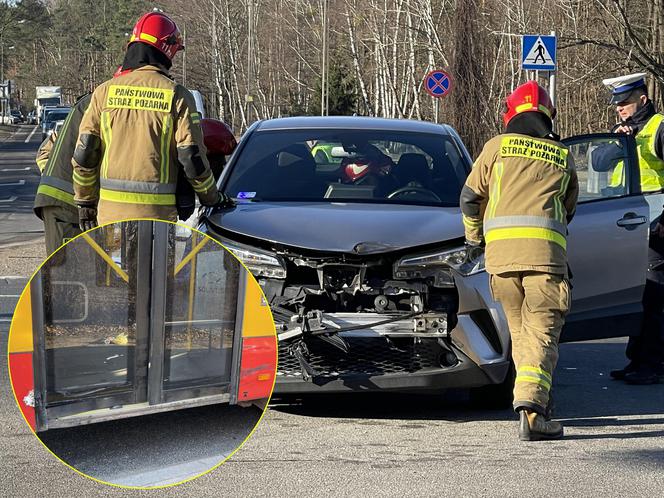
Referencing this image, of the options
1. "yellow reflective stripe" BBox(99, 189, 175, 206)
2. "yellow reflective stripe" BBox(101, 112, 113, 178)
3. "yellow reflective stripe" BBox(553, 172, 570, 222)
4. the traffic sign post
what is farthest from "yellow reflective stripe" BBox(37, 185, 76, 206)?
the traffic sign post

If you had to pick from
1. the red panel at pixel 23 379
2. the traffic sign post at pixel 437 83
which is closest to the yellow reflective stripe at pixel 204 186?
the red panel at pixel 23 379

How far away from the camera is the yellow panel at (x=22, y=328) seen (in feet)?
8.91

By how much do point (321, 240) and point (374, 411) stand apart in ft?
3.94

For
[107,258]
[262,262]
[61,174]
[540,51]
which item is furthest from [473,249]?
[540,51]

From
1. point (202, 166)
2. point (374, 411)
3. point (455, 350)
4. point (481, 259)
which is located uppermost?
point (202, 166)

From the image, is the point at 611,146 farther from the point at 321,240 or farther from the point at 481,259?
the point at 321,240

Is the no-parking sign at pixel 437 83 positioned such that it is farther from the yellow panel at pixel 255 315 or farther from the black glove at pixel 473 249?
the yellow panel at pixel 255 315

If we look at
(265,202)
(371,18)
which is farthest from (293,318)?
(371,18)

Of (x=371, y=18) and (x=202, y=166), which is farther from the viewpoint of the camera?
(x=371, y=18)

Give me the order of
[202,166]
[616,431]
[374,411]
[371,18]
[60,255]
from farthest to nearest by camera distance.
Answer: [371,18]
[374,411]
[616,431]
[202,166]
[60,255]

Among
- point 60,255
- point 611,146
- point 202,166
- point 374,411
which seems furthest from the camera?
point 611,146

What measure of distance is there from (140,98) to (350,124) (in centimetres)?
242

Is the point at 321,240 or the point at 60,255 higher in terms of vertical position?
the point at 60,255

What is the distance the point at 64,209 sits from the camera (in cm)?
721
